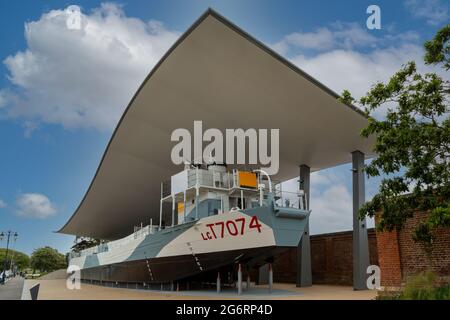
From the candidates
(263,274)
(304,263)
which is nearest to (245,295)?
(304,263)

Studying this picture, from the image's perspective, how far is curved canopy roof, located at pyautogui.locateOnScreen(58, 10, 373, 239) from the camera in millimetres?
15195

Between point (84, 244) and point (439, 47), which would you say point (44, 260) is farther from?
point (439, 47)

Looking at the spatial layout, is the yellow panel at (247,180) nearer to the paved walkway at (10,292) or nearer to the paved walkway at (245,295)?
the paved walkway at (245,295)

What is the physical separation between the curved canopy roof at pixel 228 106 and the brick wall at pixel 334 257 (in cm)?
462

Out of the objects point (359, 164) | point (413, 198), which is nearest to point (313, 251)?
point (359, 164)

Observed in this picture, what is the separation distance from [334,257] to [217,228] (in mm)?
11790

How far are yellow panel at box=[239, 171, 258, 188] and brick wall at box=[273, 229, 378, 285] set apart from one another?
8.83 metres

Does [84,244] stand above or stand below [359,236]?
below

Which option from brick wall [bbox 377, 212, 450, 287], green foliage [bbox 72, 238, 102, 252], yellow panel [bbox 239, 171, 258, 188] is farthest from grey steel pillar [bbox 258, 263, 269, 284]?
green foliage [bbox 72, 238, 102, 252]

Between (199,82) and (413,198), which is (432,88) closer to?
(413,198)

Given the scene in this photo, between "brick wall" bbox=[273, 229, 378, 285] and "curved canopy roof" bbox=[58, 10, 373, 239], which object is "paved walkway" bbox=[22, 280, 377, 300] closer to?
"brick wall" bbox=[273, 229, 378, 285]

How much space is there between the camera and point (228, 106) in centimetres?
1900

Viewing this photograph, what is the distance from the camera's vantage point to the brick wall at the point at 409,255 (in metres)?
13.3

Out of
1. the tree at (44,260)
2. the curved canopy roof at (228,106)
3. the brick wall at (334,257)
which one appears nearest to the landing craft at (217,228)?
the curved canopy roof at (228,106)
